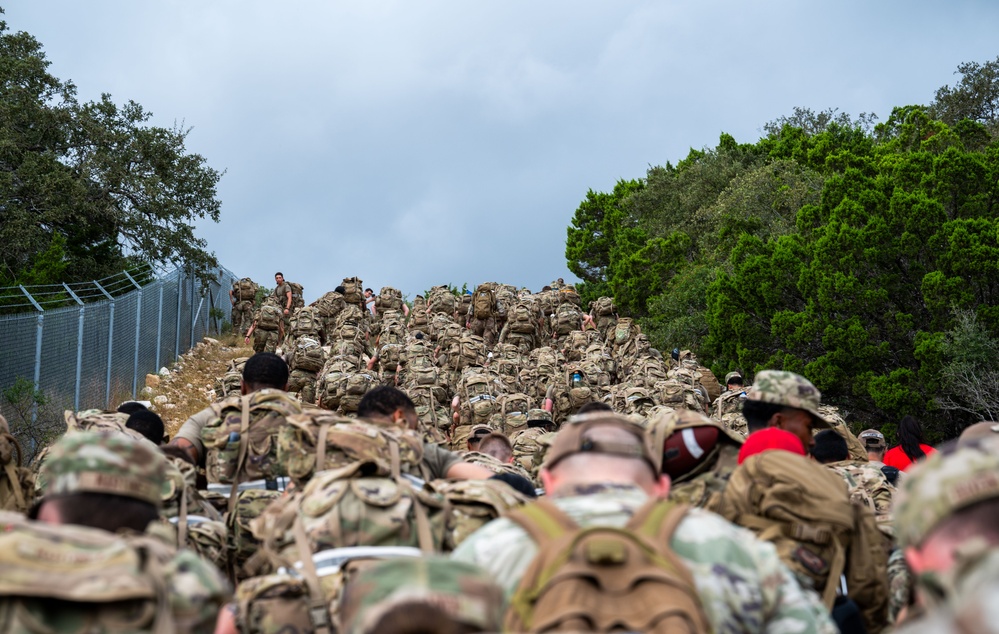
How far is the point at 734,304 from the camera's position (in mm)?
25156

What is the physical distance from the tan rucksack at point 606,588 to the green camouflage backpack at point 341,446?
1762mm

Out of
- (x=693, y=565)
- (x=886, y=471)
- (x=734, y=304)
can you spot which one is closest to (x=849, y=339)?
(x=734, y=304)

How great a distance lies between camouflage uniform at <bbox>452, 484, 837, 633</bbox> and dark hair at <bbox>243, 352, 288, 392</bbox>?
330 centimetres

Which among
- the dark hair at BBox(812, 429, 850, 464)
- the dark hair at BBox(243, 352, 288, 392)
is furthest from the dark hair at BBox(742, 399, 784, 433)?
the dark hair at BBox(243, 352, 288, 392)

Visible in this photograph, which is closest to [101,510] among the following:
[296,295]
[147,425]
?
[147,425]

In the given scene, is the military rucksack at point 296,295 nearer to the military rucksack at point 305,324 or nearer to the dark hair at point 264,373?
the military rucksack at point 305,324

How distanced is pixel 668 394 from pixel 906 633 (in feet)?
40.9

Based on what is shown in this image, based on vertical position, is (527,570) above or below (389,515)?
below

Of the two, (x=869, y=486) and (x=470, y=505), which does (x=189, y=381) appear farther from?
(x=470, y=505)

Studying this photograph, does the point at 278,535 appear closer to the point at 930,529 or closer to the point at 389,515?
the point at 389,515

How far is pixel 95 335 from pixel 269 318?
24.9 ft

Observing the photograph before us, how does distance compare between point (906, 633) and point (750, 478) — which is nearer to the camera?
point (906, 633)

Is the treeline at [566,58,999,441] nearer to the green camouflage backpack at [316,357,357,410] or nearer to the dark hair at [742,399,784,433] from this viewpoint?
the green camouflage backpack at [316,357,357,410]

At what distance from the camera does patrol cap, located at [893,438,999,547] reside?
232 cm
